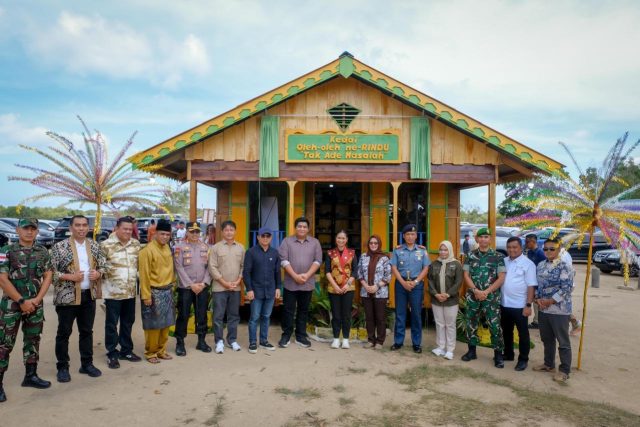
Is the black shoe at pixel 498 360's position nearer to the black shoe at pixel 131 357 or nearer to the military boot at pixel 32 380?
the black shoe at pixel 131 357

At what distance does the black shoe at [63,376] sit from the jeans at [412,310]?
13.5ft

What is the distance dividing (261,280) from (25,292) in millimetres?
2750

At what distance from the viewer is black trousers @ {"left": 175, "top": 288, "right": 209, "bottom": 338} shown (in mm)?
5984

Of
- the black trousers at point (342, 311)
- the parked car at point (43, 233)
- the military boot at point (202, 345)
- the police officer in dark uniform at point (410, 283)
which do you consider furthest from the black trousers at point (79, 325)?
the parked car at point (43, 233)

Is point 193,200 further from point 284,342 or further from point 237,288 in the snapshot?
point 284,342

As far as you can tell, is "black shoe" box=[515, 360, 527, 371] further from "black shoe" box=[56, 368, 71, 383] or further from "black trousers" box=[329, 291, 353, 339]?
"black shoe" box=[56, 368, 71, 383]

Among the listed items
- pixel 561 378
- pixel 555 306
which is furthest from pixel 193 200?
pixel 561 378

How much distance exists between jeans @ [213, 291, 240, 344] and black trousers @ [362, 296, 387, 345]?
184 centimetres

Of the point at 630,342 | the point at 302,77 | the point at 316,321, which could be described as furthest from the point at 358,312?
the point at 630,342

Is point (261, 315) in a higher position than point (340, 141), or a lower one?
lower

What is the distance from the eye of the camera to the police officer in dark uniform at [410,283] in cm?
632

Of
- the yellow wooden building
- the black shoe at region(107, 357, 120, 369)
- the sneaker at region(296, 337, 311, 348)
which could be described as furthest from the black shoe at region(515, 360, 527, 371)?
the black shoe at region(107, 357, 120, 369)

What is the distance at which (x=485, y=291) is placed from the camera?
5828 millimetres

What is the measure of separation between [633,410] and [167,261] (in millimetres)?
5438
